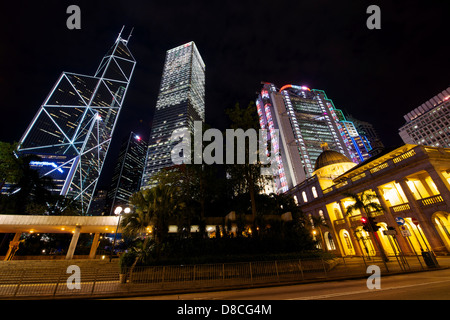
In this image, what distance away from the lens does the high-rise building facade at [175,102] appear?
403 ft

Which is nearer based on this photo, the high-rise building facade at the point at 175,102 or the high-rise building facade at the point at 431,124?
the high-rise building facade at the point at 431,124

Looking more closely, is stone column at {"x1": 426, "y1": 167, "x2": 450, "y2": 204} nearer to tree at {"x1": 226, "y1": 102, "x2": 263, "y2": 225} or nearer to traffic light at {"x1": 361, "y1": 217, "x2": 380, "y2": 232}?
traffic light at {"x1": 361, "y1": 217, "x2": 380, "y2": 232}

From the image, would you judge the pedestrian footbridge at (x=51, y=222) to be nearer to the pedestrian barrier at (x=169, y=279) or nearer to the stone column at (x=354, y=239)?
the pedestrian barrier at (x=169, y=279)

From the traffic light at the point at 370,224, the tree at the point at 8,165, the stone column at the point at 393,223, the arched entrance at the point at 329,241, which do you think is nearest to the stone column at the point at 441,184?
the stone column at the point at 393,223

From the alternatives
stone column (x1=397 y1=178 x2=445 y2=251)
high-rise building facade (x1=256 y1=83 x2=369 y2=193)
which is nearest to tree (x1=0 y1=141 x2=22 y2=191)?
stone column (x1=397 y1=178 x2=445 y2=251)

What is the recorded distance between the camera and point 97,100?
104812mm

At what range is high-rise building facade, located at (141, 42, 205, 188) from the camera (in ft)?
403

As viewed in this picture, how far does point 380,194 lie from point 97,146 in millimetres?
121473

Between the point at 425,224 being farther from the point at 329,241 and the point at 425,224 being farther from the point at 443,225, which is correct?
the point at 329,241

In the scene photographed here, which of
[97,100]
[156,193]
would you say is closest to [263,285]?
[156,193]

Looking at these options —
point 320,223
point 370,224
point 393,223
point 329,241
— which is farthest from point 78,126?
point 393,223

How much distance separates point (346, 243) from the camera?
30141mm

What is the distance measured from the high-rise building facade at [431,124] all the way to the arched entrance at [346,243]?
10431 cm

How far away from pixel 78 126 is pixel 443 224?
402 ft
